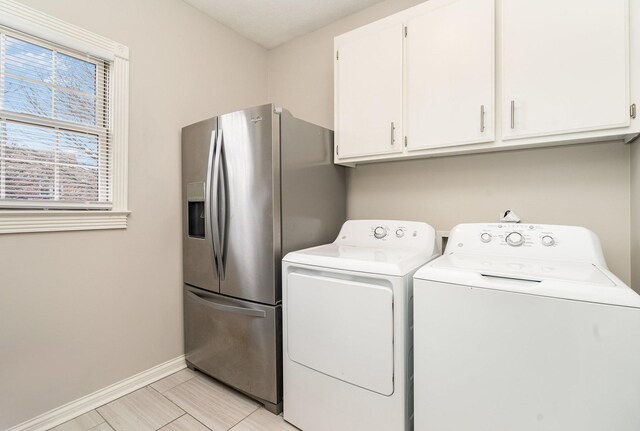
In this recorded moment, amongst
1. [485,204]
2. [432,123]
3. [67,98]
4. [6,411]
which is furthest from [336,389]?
[67,98]

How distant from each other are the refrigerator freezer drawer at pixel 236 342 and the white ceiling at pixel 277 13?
214 cm

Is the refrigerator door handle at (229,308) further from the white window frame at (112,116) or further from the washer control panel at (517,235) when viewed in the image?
the washer control panel at (517,235)

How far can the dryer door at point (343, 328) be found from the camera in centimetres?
126

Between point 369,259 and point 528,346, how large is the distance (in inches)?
26.0

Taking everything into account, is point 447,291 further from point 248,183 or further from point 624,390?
point 248,183

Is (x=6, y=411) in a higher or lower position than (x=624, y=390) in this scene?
lower

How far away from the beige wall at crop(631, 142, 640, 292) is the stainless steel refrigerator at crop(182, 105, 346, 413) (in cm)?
160

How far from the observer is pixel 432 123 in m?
1.68

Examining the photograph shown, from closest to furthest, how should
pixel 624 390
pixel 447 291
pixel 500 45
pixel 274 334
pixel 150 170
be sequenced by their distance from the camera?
pixel 624 390 < pixel 447 291 < pixel 500 45 < pixel 274 334 < pixel 150 170

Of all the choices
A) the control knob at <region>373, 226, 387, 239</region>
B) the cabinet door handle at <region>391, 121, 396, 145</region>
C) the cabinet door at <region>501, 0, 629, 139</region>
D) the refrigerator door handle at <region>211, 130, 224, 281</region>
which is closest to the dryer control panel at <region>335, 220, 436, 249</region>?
the control knob at <region>373, 226, 387, 239</region>

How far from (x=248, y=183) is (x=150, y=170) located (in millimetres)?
798

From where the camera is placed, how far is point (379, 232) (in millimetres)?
1868

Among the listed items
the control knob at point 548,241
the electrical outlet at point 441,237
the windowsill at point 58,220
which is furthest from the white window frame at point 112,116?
the control knob at point 548,241

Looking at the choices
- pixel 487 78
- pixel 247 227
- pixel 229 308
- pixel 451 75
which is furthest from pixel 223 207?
pixel 487 78
